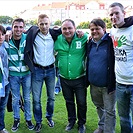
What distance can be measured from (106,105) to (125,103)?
1.02 feet

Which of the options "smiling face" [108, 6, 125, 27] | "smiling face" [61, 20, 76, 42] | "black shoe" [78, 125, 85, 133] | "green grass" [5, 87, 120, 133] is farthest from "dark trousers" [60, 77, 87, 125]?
"smiling face" [108, 6, 125, 27]

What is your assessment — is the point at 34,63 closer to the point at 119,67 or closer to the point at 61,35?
the point at 61,35

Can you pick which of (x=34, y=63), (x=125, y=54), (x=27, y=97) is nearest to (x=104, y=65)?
(x=125, y=54)

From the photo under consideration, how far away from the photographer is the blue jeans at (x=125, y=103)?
2852 millimetres

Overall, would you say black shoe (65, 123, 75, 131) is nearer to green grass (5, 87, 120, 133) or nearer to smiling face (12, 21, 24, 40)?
green grass (5, 87, 120, 133)

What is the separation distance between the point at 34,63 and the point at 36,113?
82cm

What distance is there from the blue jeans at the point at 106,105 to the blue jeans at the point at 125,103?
0.15 meters

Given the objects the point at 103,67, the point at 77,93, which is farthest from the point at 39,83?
the point at 103,67

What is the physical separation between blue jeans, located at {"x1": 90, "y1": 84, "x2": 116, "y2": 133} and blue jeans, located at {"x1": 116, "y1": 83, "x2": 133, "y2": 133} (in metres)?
0.15

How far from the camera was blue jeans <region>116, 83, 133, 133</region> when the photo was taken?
112 inches

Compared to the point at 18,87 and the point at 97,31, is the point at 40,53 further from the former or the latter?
the point at 97,31

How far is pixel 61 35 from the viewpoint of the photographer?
11.5ft

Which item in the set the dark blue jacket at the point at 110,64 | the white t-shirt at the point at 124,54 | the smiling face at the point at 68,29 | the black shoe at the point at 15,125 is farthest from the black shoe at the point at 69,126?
the smiling face at the point at 68,29

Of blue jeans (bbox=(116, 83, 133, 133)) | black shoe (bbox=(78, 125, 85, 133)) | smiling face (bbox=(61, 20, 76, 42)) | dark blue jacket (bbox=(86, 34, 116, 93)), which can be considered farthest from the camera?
black shoe (bbox=(78, 125, 85, 133))
